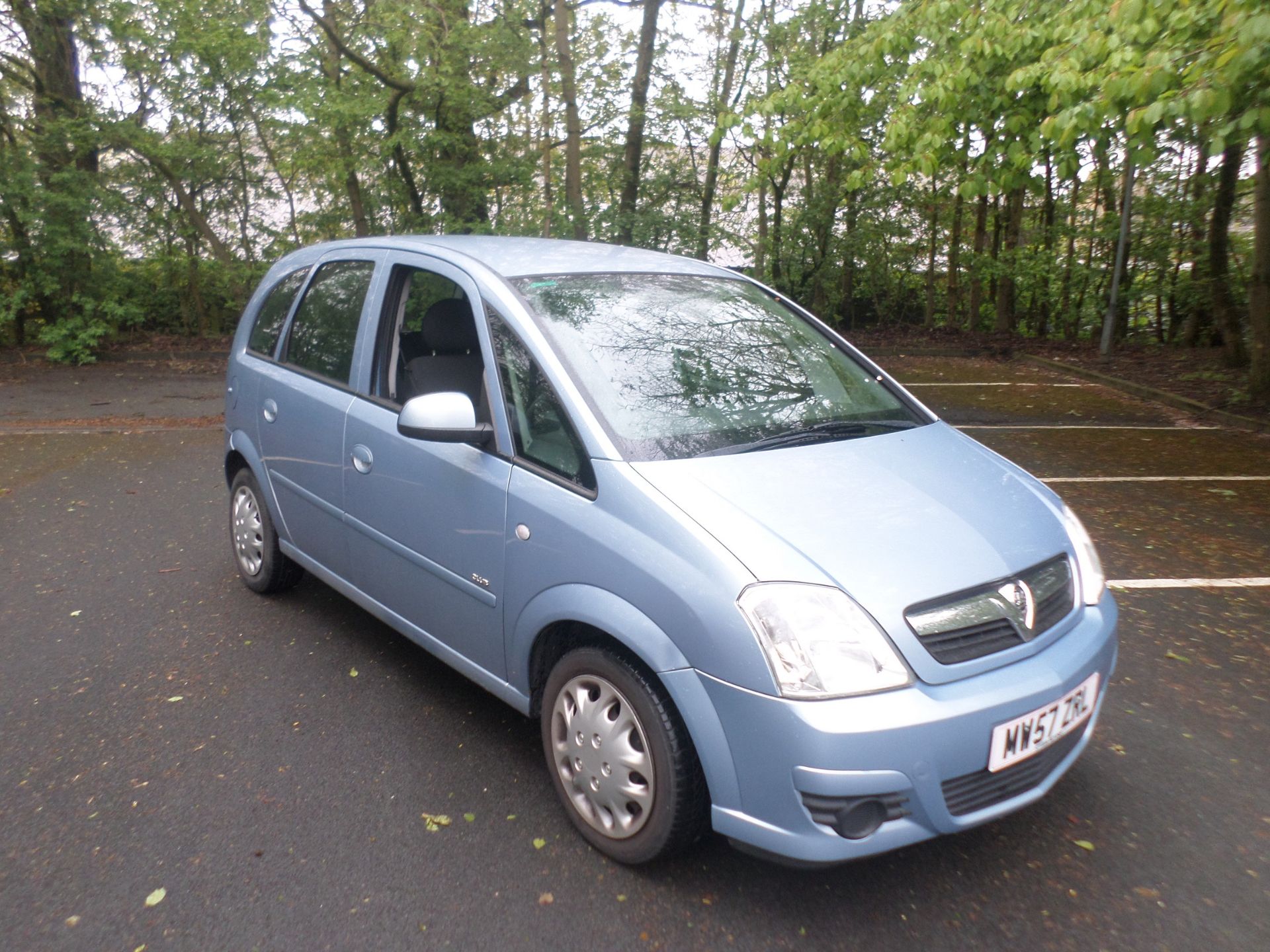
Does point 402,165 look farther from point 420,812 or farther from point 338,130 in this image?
point 420,812

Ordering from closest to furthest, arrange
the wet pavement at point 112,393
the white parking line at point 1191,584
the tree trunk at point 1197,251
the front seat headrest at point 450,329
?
the front seat headrest at point 450,329, the white parking line at point 1191,584, the wet pavement at point 112,393, the tree trunk at point 1197,251

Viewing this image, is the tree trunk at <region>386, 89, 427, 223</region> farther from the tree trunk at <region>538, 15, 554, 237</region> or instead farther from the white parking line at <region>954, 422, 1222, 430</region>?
the white parking line at <region>954, 422, 1222, 430</region>

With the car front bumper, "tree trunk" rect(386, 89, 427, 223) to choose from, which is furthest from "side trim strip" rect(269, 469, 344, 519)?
"tree trunk" rect(386, 89, 427, 223)

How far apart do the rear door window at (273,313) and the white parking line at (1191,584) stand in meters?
4.47

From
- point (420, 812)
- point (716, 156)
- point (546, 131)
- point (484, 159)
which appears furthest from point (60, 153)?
point (420, 812)

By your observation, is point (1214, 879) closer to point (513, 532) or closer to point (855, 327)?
point (513, 532)

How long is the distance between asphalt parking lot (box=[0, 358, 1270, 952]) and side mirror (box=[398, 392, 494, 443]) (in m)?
1.19

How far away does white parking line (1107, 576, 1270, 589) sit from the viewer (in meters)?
5.30

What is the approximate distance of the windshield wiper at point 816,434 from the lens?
3.04 metres

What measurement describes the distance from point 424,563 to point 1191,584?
4229mm

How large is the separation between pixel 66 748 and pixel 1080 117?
22.5 ft

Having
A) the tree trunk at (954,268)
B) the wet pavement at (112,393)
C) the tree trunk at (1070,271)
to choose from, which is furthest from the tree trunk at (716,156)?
the wet pavement at (112,393)

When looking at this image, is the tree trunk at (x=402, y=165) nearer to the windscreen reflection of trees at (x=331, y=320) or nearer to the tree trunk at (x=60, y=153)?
the tree trunk at (x=60, y=153)

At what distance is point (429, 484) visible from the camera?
3418 millimetres
